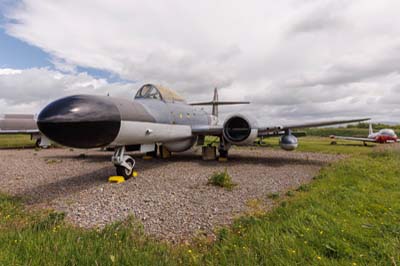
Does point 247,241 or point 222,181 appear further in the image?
point 222,181

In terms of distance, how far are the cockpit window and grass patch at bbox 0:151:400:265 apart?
5.07 meters

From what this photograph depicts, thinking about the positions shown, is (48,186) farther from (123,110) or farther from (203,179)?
(203,179)

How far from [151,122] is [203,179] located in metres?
2.36

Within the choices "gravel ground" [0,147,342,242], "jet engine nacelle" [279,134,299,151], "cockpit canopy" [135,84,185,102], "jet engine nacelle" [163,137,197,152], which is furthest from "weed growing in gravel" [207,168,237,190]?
"jet engine nacelle" [163,137,197,152]

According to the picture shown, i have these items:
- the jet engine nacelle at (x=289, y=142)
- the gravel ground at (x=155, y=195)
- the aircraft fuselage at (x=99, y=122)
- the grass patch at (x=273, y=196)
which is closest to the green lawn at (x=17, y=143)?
the gravel ground at (x=155, y=195)

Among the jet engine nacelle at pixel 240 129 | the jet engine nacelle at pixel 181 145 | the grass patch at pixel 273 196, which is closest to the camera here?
the grass patch at pixel 273 196

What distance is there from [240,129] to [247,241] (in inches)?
279

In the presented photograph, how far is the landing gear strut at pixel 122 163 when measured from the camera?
21.3 feet

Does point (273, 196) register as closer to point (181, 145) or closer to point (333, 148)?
point (181, 145)

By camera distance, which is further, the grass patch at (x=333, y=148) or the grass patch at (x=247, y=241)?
the grass patch at (x=333, y=148)

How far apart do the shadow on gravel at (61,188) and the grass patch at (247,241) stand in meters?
0.85

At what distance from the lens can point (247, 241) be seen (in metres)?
2.87

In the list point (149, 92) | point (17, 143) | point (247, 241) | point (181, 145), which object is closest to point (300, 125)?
point (181, 145)

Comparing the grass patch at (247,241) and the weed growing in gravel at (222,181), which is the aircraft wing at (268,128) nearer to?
the weed growing in gravel at (222,181)
